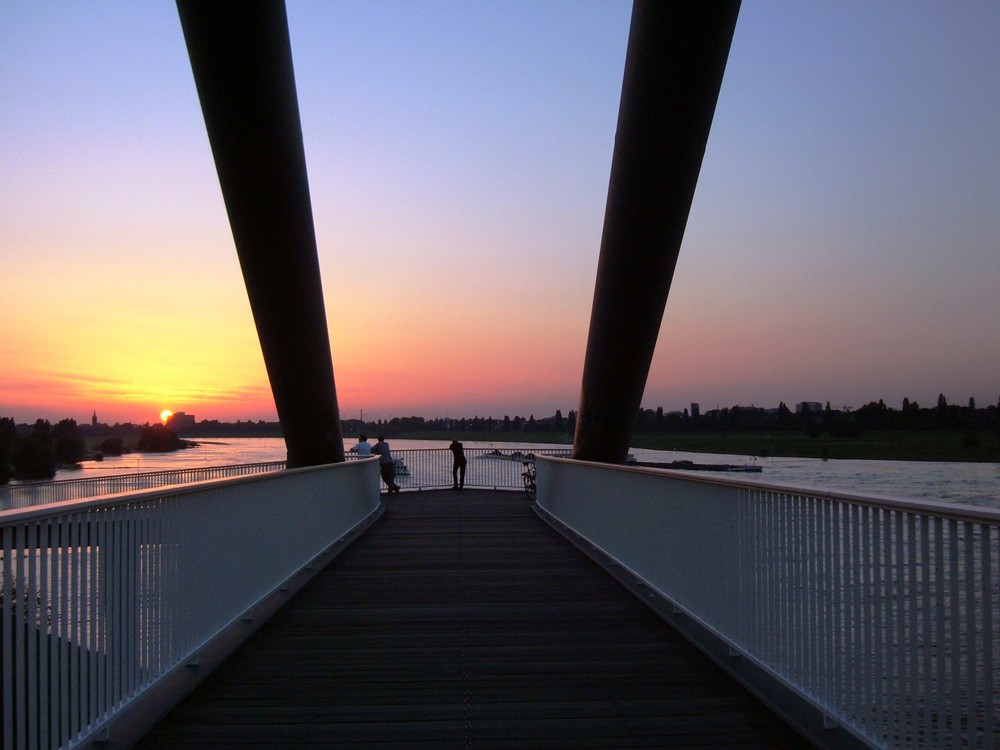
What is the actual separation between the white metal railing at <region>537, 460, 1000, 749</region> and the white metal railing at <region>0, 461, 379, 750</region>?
2.89m

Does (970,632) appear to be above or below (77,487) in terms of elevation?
above

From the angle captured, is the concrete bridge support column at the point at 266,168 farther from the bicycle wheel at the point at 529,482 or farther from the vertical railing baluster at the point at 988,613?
the bicycle wheel at the point at 529,482

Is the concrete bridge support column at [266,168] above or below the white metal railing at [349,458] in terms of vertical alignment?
above

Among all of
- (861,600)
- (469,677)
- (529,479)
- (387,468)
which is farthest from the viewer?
(387,468)

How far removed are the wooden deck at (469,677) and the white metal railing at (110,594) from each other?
0.36 metres

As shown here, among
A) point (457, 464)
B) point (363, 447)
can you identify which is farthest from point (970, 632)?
point (457, 464)

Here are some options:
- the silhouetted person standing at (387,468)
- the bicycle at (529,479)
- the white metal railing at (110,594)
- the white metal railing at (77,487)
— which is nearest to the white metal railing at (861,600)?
the white metal railing at (110,594)

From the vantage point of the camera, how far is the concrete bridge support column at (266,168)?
→ 757 centimetres

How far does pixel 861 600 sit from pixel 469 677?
2.29 meters

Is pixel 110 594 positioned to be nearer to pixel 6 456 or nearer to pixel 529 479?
pixel 529 479

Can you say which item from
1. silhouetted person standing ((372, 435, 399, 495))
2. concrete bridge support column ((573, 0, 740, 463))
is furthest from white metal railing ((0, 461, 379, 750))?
silhouetted person standing ((372, 435, 399, 495))

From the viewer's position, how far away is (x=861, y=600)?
3.67 meters

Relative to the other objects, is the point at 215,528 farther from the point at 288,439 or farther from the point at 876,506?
the point at 288,439

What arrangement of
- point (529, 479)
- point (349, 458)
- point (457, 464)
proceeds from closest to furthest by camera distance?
point (349, 458) → point (529, 479) → point (457, 464)
